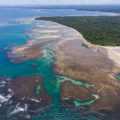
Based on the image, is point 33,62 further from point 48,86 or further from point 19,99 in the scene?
point 19,99

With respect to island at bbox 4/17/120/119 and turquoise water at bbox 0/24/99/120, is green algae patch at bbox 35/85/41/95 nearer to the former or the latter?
island at bbox 4/17/120/119

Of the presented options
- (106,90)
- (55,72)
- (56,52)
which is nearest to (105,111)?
(106,90)

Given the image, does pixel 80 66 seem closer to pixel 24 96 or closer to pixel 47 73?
pixel 47 73

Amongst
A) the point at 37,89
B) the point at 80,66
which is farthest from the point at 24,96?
the point at 80,66

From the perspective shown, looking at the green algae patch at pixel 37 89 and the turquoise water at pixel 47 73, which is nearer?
the turquoise water at pixel 47 73

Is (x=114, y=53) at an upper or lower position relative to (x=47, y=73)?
upper

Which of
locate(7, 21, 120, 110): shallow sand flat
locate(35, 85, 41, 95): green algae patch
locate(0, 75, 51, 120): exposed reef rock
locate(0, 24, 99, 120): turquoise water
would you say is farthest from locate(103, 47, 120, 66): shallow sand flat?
locate(35, 85, 41, 95): green algae patch

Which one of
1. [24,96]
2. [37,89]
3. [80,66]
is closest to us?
[24,96]

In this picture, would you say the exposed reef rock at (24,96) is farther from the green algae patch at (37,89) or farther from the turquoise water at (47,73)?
the turquoise water at (47,73)

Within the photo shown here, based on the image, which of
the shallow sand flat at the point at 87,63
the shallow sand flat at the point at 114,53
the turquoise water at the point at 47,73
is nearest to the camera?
the turquoise water at the point at 47,73

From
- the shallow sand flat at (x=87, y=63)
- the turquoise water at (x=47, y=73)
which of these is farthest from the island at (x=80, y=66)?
the turquoise water at (x=47, y=73)

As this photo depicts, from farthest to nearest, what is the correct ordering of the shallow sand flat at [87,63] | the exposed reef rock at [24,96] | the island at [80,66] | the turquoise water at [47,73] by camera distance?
the shallow sand flat at [87,63]
the island at [80,66]
the exposed reef rock at [24,96]
the turquoise water at [47,73]
